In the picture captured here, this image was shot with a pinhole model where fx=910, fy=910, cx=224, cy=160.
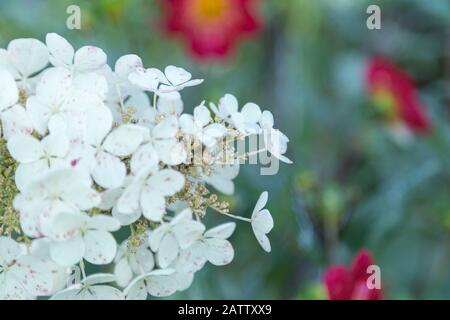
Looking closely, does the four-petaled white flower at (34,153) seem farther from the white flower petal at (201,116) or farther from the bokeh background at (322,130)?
the bokeh background at (322,130)

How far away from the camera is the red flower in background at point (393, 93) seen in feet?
4.88

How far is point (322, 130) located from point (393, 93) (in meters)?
0.15

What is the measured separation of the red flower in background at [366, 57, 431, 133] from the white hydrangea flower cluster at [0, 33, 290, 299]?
0.84 m

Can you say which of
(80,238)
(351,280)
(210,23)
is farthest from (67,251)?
(210,23)

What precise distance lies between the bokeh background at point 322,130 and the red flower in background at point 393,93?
4 centimetres

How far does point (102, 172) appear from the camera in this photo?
1.98 feet

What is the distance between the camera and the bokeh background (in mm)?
1191

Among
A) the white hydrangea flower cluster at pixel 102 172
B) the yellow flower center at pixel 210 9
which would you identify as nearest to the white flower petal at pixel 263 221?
the white hydrangea flower cluster at pixel 102 172

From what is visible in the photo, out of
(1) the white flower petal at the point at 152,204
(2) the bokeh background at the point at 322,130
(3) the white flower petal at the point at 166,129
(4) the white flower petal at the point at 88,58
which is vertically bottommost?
(2) the bokeh background at the point at 322,130
